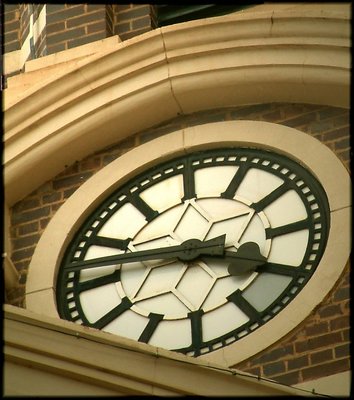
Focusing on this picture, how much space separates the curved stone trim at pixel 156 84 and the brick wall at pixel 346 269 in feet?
0.19

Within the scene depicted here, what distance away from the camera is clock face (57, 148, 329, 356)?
12523 mm

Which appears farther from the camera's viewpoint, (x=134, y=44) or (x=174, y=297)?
(x=134, y=44)

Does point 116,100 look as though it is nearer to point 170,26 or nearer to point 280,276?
point 170,26

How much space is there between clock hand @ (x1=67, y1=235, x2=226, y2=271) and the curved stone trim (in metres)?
1.00

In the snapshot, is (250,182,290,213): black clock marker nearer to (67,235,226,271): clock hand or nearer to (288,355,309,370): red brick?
(67,235,226,271): clock hand

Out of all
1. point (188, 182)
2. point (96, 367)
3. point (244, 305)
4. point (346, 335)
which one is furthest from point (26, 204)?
point (96, 367)

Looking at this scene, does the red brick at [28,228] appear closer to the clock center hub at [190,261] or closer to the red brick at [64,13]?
the clock center hub at [190,261]

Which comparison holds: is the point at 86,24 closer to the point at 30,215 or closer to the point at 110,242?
the point at 30,215

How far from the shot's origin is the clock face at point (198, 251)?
12.5m

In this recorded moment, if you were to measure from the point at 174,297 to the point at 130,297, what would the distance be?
26 cm

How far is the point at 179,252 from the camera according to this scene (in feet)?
42.2

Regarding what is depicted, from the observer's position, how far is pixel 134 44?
45.1 ft

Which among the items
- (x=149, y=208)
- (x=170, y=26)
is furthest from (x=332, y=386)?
(x=170, y=26)


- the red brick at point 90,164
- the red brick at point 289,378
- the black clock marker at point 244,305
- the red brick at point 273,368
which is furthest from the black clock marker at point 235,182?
the red brick at point 289,378
